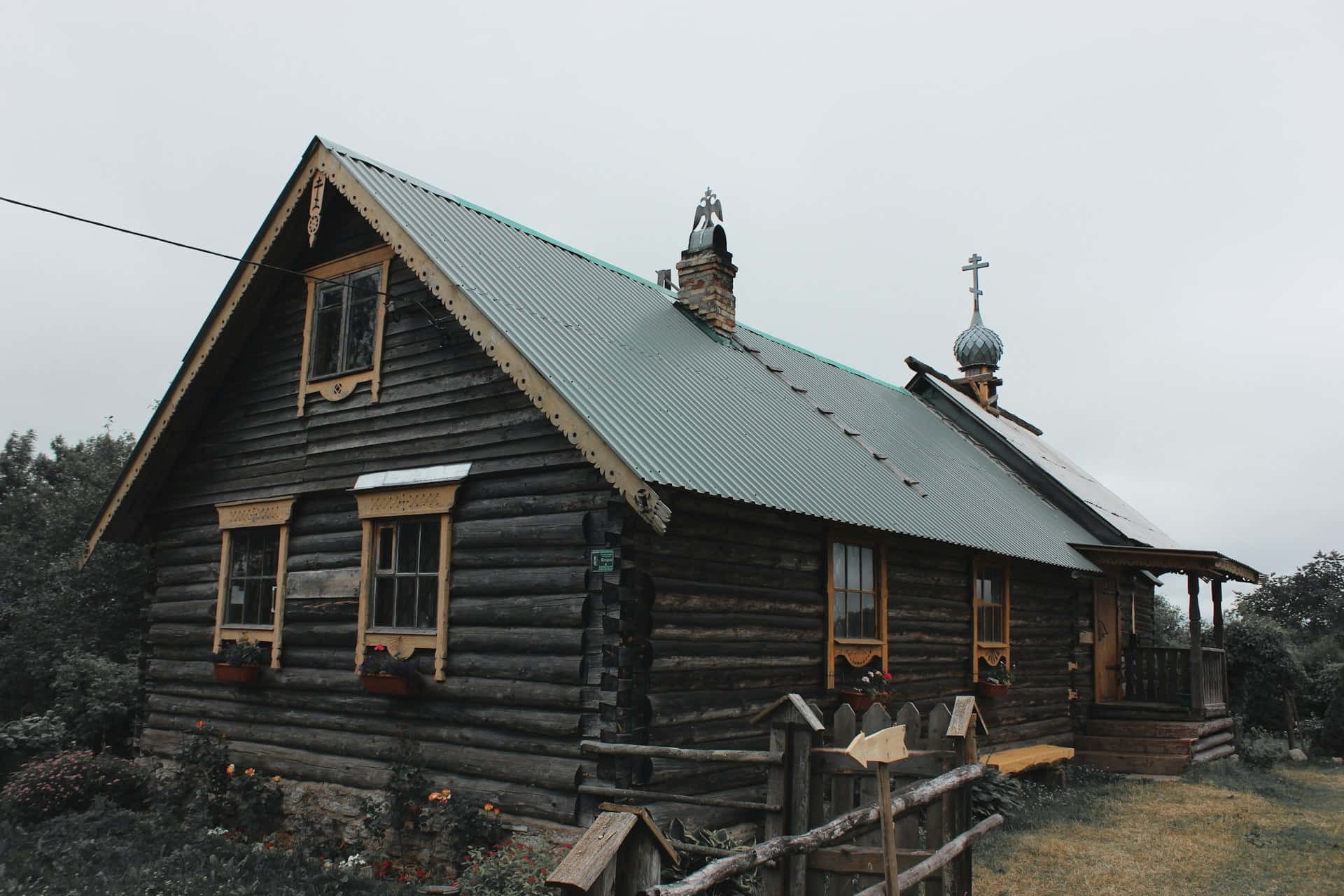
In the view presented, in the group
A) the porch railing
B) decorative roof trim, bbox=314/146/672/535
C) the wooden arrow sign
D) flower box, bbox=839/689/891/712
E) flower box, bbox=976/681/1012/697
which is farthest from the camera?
the porch railing

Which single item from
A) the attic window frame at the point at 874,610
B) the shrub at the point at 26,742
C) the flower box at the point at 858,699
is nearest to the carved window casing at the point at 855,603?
the attic window frame at the point at 874,610

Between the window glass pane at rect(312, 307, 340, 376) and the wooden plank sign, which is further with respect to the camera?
the window glass pane at rect(312, 307, 340, 376)

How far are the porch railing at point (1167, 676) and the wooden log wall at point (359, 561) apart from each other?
1371 cm

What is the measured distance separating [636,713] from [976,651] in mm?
7164

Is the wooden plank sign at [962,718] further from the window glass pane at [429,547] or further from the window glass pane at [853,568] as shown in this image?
the window glass pane at [429,547]

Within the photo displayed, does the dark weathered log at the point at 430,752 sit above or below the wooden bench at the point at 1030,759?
above

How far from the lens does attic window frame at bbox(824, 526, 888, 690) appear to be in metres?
11.3

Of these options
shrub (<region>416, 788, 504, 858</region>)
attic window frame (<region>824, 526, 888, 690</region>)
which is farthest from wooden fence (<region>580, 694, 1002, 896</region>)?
attic window frame (<region>824, 526, 888, 690</region>)

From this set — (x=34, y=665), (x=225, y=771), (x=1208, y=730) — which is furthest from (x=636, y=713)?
(x=34, y=665)

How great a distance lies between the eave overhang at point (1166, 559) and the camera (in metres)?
17.4

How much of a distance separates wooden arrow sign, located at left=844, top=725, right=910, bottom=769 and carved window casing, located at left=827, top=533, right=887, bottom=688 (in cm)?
551

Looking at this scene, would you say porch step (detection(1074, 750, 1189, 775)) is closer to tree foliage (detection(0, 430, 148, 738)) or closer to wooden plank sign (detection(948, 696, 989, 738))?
wooden plank sign (detection(948, 696, 989, 738))

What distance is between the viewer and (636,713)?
8.87 metres

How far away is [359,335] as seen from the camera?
1175 cm
